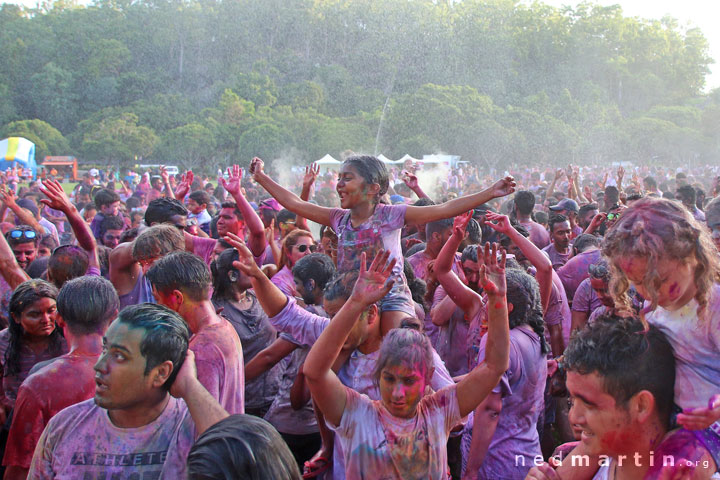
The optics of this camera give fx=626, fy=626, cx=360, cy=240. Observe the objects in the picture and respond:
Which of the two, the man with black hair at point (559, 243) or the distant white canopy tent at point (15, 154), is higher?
the man with black hair at point (559, 243)

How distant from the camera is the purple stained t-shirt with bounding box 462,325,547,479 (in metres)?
3.16

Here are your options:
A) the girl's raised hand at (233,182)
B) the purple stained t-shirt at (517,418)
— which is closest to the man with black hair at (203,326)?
the purple stained t-shirt at (517,418)

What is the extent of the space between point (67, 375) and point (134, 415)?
0.63 meters

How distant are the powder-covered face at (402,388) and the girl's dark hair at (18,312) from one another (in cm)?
214

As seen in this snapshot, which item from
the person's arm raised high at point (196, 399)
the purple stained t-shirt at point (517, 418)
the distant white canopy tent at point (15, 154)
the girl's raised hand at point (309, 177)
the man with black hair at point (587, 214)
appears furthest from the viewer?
the distant white canopy tent at point (15, 154)

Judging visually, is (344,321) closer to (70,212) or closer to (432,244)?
(70,212)

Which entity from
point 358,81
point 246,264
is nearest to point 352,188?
point 246,264

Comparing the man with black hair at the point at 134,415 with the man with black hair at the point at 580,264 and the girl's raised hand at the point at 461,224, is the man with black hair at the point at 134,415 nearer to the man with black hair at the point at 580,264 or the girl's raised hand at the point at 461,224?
the girl's raised hand at the point at 461,224

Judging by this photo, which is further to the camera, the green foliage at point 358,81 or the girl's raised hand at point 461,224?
the green foliage at point 358,81

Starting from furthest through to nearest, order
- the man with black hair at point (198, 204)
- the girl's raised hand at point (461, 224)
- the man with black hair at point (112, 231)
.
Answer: the man with black hair at point (198, 204) → the man with black hair at point (112, 231) → the girl's raised hand at point (461, 224)

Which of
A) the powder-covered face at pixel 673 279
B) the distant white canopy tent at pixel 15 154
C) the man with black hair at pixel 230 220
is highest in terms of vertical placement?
the powder-covered face at pixel 673 279

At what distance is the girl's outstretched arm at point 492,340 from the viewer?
7.95 ft

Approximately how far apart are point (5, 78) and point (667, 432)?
208 ft

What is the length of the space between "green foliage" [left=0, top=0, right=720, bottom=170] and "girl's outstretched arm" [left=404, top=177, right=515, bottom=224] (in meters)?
31.9
